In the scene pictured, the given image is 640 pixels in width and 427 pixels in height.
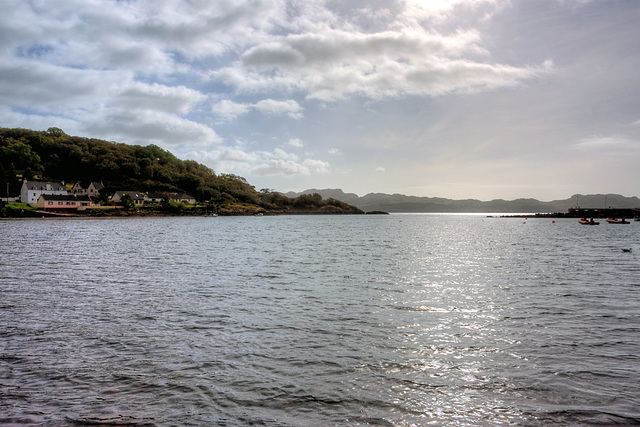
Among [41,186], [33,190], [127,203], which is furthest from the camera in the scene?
[127,203]

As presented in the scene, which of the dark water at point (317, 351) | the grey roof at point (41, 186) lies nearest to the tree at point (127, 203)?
the grey roof at point (41, 186)

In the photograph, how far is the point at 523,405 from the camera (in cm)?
866

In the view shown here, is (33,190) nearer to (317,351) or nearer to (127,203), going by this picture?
(127,203)

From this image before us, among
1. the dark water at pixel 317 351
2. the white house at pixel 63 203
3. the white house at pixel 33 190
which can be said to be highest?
the white house at pixel 33 190

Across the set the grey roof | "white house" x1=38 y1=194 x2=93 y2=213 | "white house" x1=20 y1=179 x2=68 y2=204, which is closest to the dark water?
"white house" x1=38 y1=194 x2=93 y2=213

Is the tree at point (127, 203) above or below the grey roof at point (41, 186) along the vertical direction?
below

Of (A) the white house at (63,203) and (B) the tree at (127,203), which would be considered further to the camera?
(B) the tree at (127,203)

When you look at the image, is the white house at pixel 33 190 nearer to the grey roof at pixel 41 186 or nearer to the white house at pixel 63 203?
the grey roof at pixel 41 186

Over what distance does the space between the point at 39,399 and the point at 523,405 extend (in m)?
11.3

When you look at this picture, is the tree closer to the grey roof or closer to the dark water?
the grey roof

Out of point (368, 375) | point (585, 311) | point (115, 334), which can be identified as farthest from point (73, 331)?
point (585, 311)

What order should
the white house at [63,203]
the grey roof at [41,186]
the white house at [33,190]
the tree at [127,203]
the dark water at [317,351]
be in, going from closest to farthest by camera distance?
the dark water at [317,351], the white house at [63,203], the white house at [33,190], the grey roof at [41,186], the tree at [127,203]

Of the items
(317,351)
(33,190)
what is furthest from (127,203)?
(317,351)

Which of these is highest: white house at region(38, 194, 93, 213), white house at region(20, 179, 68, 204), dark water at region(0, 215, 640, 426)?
white house at region(20, 179, 68, 204)
